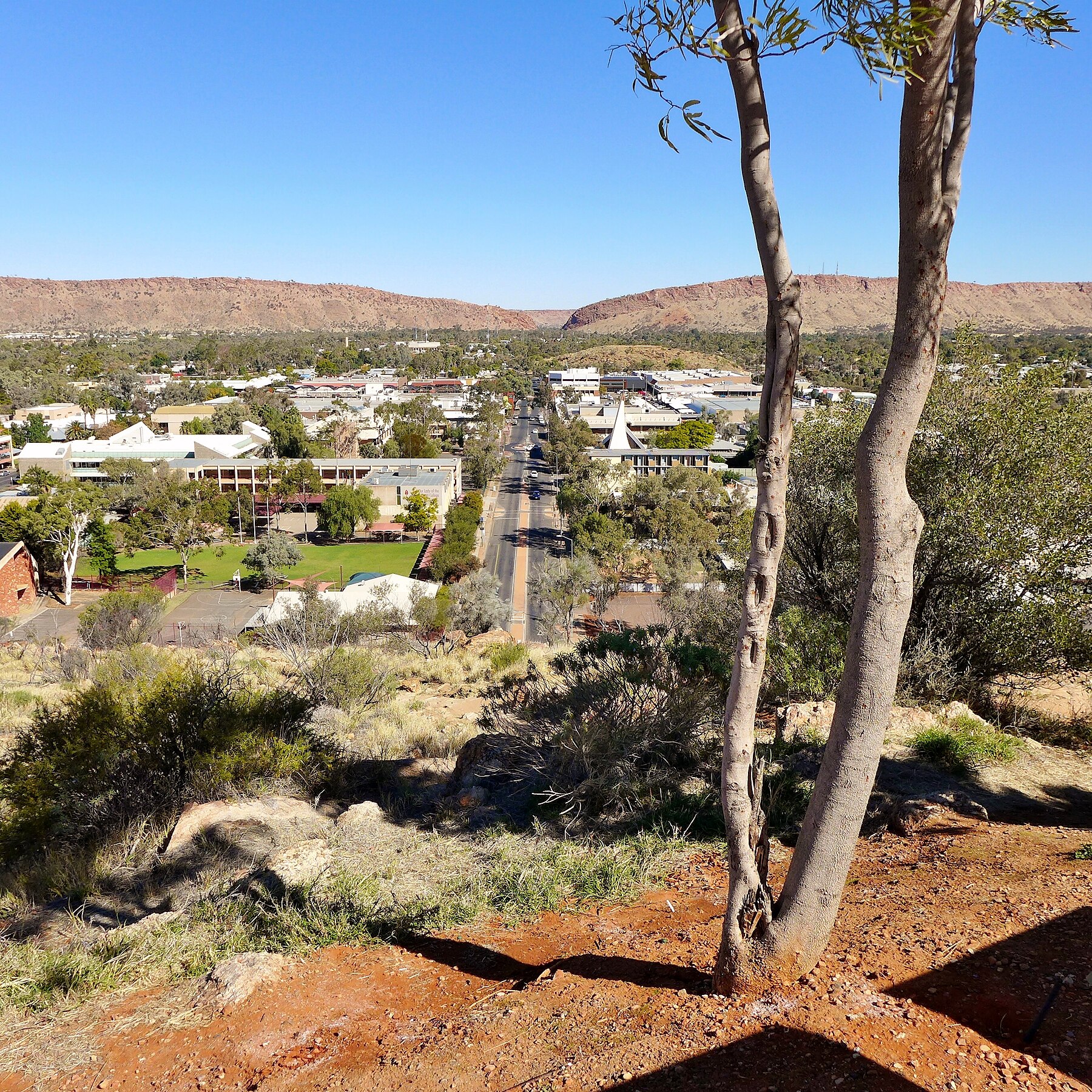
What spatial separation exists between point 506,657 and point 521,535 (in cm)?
2772

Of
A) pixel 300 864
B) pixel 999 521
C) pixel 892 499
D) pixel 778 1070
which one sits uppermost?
pixel 892 499

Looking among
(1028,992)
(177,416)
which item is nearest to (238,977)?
(1028,992)

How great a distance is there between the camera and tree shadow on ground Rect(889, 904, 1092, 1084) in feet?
9.94

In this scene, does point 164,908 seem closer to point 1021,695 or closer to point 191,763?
point 191,763

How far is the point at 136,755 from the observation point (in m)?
7.62

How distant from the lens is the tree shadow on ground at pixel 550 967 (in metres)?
3.74

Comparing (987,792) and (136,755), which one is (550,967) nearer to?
(987,792)

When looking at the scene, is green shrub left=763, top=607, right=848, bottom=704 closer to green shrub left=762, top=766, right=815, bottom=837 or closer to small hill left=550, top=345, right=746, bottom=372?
green shrub left=762, top=766, right=815, bottom=837

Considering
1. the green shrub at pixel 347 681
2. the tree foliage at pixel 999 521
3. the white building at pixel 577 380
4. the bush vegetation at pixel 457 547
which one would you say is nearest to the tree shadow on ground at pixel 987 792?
the tree foliage at pixel 999 521

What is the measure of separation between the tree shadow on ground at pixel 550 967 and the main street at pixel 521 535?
74.8ft

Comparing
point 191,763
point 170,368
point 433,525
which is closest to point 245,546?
point 433,525

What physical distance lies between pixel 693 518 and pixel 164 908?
35214mm

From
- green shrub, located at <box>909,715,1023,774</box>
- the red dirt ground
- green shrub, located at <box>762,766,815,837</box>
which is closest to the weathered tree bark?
the red dirt ground

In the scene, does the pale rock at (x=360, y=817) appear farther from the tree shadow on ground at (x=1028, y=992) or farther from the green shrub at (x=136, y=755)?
the tree shadow on ground at (x=1028, y=992)
